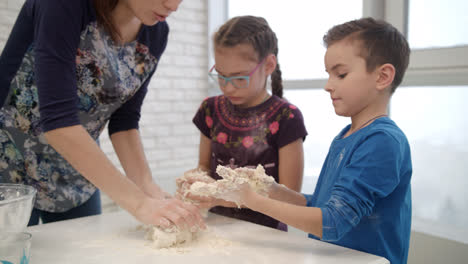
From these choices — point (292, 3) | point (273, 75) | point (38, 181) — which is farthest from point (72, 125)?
point (292, 3)

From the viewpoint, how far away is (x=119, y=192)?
42.4 inches

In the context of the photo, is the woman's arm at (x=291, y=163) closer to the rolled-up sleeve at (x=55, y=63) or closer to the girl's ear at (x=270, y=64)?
the girl's ear at (x=270, y=64)

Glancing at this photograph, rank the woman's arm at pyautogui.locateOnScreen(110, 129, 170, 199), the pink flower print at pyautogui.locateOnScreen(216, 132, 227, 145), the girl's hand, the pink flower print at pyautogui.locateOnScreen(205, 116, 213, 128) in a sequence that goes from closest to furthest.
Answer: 1. the girl's hand
2. the woman's arm at pyautogui.locateOnScreen(110, 129, 170, 199)
3. the pink flower print at pyautogui.locateOnScreen(216, 132, 227, 145)
4. the pink flower print at pyautogui.locateOnScreen(205, 116, 213, 128)

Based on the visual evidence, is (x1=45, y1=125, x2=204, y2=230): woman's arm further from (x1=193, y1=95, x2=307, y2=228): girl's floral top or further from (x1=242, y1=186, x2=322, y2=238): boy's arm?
(x1=193, y1=95, x2=307, y2=228): girl's floral top

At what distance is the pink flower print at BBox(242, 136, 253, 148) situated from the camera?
1533 millimetres

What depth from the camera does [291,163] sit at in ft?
4.85

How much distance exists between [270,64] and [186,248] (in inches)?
33.2

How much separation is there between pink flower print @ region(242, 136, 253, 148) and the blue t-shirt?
1.51 ft

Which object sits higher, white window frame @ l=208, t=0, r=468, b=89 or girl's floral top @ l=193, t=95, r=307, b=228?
white window frame @ l=208, t=0, r=468, b=89

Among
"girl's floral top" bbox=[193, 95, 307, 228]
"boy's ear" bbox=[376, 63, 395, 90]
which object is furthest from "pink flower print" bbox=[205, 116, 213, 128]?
"boy's ear" bbox=[376, 63, 395, 90]

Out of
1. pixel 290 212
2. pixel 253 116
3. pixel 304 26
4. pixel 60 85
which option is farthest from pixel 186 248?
pixel 304 26

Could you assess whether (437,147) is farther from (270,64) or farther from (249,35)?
(249,35)

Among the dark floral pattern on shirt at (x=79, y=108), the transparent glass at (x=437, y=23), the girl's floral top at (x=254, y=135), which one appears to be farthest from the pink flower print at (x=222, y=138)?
the transparent glass at (x=437, y=23)

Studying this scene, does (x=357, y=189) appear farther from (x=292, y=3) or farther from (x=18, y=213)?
(x=292, y=3)
